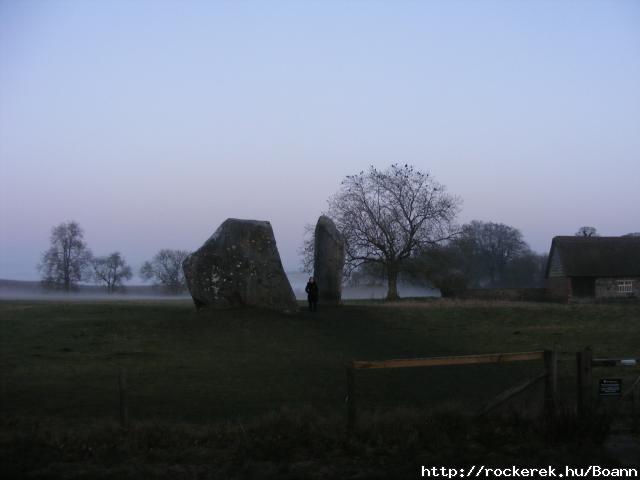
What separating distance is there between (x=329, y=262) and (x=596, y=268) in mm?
24601

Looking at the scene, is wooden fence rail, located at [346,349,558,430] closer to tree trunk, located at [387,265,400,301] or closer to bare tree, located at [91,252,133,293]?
tree trunk, located at [387,265,400,301]

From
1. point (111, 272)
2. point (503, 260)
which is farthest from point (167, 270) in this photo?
point (503, 260)

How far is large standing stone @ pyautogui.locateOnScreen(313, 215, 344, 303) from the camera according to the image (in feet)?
107

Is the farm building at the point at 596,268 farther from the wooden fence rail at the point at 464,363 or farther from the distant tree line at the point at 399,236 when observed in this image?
the wooden fence rail at the point at 464,363

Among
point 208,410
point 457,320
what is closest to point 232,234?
point 457,320

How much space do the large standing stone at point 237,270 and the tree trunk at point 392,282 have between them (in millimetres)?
16656

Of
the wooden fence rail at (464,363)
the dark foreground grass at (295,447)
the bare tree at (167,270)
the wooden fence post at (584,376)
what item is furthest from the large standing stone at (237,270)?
the bare tree at (167,270)

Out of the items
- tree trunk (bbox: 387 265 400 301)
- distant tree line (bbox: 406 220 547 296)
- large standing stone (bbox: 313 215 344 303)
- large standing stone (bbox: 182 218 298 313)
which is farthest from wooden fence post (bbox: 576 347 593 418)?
distant tree line (bbox: 406 220 547 296)

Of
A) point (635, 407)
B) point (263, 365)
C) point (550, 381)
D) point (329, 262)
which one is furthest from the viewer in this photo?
point (329, 262)

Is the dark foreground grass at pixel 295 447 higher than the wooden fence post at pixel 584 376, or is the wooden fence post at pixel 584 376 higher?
the wooden fence post at pixel 584 376

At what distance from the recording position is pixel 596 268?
160ft

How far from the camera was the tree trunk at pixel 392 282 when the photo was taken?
42906 mm

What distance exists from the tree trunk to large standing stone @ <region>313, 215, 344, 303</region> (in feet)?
34.1

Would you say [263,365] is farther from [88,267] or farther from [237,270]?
[88,267]
